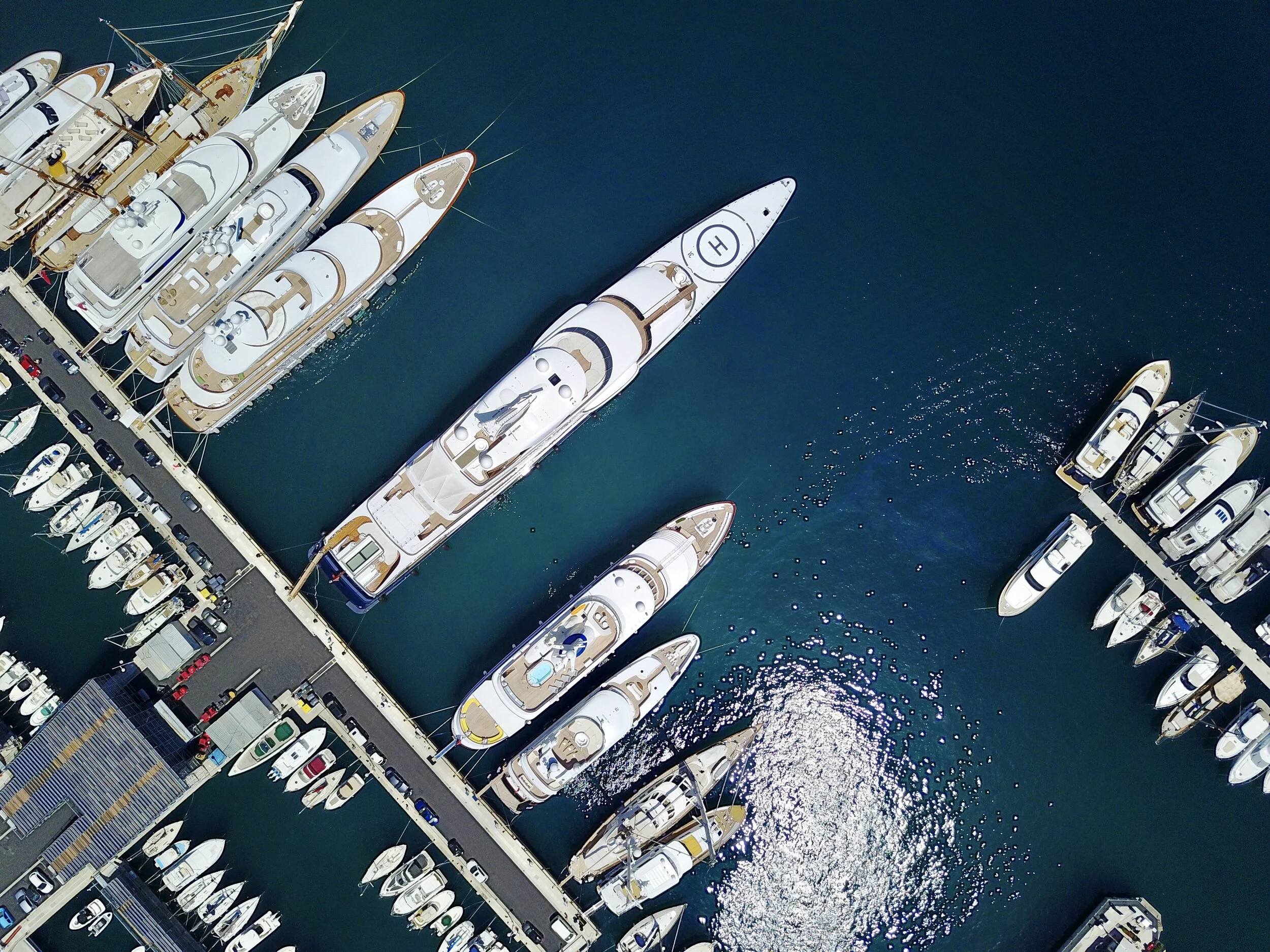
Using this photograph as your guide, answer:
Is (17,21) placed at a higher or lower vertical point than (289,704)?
higher

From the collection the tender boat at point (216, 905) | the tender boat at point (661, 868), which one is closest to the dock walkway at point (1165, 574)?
the tender boat at point (661, 868)

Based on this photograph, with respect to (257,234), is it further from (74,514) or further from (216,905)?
(216,905)

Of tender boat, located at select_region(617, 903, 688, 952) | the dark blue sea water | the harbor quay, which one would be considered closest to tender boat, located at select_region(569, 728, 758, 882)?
the dark blue sea water

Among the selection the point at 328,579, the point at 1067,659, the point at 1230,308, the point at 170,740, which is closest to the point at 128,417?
the point at 328,579

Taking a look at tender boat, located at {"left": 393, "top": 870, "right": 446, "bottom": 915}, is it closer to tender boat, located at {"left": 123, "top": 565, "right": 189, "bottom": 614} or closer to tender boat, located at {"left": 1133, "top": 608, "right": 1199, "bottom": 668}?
tender boat, located at {"left": 123, "top": 565, "right": 189, "bottom": 614}

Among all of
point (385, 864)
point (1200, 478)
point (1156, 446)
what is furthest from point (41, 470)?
point (1200, 478)

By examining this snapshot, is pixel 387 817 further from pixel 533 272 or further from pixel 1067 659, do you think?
pixel 1067 659

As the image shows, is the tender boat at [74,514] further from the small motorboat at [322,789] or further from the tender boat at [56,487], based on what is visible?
the small motorboat at [322,789]
